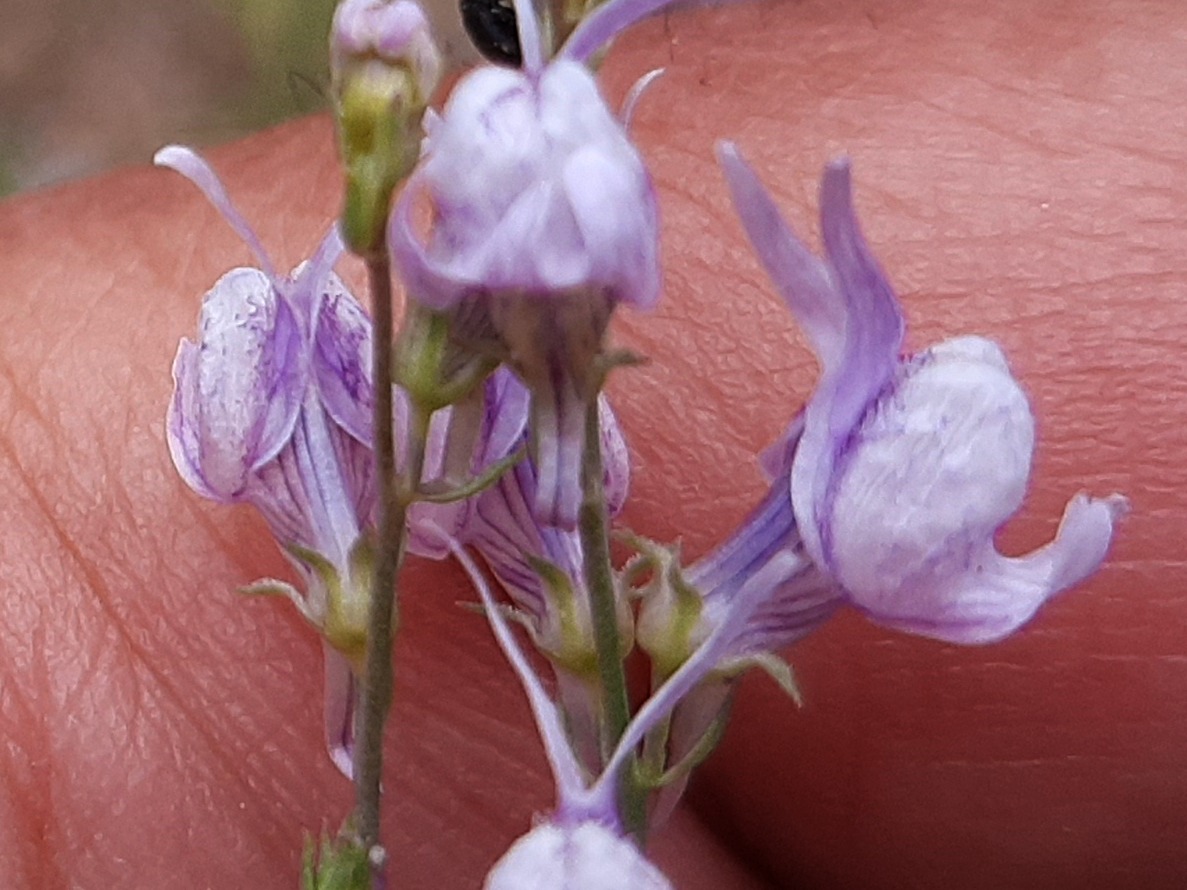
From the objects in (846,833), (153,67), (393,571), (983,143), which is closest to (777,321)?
(983,143)

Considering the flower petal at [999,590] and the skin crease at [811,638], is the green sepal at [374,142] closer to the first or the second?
the flower petal at [999,590]

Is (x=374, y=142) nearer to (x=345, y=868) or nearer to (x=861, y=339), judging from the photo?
(x=861, y=339)

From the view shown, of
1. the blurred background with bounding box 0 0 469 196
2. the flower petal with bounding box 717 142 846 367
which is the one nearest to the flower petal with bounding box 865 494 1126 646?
the flower petal with bounding box 717 142 846 367

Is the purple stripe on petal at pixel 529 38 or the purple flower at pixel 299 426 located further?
the purple flower at pixel 299 426

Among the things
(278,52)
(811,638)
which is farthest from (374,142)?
(278,52)

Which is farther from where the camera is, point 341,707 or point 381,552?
point 341,707

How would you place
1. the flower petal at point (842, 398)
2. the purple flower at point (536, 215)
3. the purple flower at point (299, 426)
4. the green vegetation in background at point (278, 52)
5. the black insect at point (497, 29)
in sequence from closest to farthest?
the purple flower at point (536, 215), the flower petal at point (842, 398), the purple flower at point (299, 426), the black insect at point (497, 29), the green vegetation in background at point (278, 52)

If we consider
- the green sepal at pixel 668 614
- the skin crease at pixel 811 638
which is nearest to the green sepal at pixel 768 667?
the green sepal at pixel 668 614
